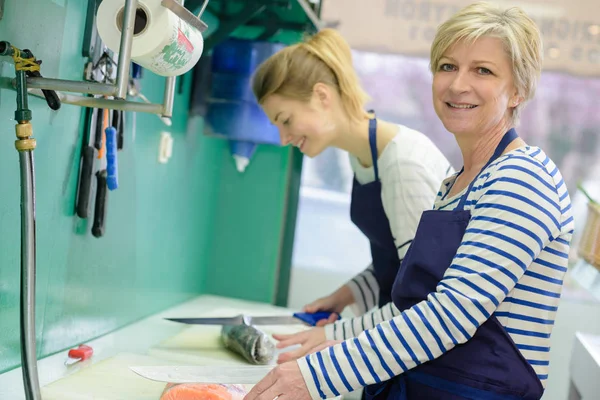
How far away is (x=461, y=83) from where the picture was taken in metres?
0.98

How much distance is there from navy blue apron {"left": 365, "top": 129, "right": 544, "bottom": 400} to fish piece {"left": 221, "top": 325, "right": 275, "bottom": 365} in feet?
1.48

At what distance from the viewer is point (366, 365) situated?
0.87m

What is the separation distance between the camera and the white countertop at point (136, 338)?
1106mm

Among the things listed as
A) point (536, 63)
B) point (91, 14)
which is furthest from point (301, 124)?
point (536, 63)

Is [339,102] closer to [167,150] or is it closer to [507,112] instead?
[167,150]

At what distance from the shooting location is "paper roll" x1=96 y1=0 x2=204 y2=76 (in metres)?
0.90

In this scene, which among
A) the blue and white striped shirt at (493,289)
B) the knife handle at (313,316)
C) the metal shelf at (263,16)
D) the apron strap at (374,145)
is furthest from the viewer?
the metal shelf at (263,16)

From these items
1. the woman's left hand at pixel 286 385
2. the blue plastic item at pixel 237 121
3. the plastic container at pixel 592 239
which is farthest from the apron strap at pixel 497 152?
the blue plastic item at pixel 237 121

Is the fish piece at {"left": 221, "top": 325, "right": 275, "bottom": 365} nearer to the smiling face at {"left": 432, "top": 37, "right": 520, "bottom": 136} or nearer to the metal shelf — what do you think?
the smiling face at {"left": 432, "top": 37, "right": 520, "bottom": 136}

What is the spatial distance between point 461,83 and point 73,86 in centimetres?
54

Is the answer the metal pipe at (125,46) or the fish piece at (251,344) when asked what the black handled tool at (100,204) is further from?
the metal pipe at (125,46)

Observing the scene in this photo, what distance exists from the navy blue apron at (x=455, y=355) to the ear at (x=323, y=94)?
0.64 meters

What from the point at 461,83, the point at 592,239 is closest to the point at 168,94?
the point at 461,83

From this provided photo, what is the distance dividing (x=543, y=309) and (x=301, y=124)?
806mm
